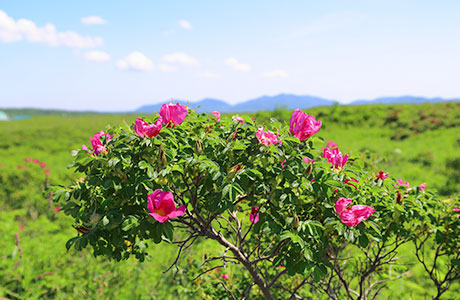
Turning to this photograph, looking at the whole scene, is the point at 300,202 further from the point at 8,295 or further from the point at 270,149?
the point at 8,295

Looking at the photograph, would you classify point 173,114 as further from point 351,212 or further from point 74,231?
point 74,231

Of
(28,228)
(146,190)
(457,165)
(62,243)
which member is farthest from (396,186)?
(457,165)

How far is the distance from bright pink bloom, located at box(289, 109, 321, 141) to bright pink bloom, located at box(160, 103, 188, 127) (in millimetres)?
561

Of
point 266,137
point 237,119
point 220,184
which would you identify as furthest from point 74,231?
point 266,137

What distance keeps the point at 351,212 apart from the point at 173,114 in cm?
98

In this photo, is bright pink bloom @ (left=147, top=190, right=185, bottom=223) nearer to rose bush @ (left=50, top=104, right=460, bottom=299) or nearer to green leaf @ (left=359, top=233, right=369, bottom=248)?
rose bush @ (left=50, top=104, right=460, bottom=299)

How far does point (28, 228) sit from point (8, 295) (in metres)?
1.88

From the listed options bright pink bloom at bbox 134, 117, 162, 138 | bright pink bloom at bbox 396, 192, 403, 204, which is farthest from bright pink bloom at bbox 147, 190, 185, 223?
bright pink bloom at bbox 396, 192, 403, 204

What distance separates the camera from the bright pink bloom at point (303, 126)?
1.62 meters

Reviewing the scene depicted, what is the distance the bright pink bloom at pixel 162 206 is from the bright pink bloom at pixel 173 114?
1.34ft

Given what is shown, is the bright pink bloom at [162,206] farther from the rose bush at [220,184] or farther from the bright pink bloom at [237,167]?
the bright pink bloom at [237,167]

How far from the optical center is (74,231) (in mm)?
5855

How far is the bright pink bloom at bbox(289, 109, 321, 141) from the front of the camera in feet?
5.31

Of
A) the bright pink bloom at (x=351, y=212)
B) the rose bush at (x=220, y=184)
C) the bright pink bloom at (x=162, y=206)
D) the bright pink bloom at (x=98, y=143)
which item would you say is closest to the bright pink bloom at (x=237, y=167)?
the rose bush at (x=220, y=184)
